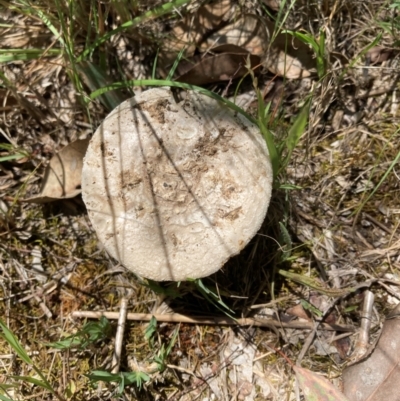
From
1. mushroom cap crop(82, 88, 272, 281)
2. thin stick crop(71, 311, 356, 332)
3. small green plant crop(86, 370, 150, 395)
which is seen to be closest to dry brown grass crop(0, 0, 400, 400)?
thin stick crop(71, 311, 356, 332)

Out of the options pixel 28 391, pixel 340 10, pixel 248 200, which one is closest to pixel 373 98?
pixel 340 10

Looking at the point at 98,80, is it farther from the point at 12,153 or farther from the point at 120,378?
the point at 120,378

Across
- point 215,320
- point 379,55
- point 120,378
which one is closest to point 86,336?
point 120,378

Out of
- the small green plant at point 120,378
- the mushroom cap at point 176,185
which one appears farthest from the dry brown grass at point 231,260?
the mushroom cap at point 176,185

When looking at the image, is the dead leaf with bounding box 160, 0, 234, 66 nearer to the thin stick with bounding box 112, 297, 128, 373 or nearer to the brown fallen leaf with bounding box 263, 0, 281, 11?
the brown fallen leaf with bounding box 263, 0, 281, 11

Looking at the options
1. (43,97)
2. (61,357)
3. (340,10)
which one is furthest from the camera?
(43,97)

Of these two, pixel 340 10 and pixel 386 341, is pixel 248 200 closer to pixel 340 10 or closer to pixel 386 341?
pixel 386 341
